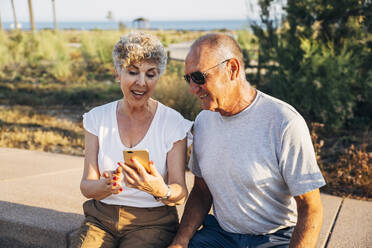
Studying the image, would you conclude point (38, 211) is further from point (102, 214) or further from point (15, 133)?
point (15, 133)

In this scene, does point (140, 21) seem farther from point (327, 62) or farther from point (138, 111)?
point (138, 111)

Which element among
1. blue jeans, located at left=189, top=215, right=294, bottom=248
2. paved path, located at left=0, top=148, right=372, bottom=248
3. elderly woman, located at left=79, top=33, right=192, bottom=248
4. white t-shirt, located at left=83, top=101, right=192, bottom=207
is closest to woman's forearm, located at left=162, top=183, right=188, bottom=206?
elderly woman, located at left=79, top=33, right=192, bottom=248

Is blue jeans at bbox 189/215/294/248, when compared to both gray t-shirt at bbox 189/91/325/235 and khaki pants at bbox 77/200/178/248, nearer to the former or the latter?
gray t-shirt at bbox 189/91/325/235

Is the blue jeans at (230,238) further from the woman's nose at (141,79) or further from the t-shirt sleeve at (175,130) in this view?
the woman's nose at (141,79)

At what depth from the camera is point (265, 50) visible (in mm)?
7758

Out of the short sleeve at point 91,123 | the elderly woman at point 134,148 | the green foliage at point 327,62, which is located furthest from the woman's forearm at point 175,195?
the green foliage at point 327,62

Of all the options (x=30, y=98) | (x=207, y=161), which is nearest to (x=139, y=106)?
(x=207, y=161)

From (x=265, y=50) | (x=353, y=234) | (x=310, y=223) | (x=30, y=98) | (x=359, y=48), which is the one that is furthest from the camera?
(x=30, y=98)

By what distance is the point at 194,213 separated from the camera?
2.66 metres

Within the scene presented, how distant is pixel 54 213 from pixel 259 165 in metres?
2.04

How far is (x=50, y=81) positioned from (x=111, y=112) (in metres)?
11.1

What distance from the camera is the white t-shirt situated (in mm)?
2625

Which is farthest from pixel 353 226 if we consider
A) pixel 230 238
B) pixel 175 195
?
pixel 175 195

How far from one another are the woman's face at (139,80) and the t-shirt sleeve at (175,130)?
0.76 ft
